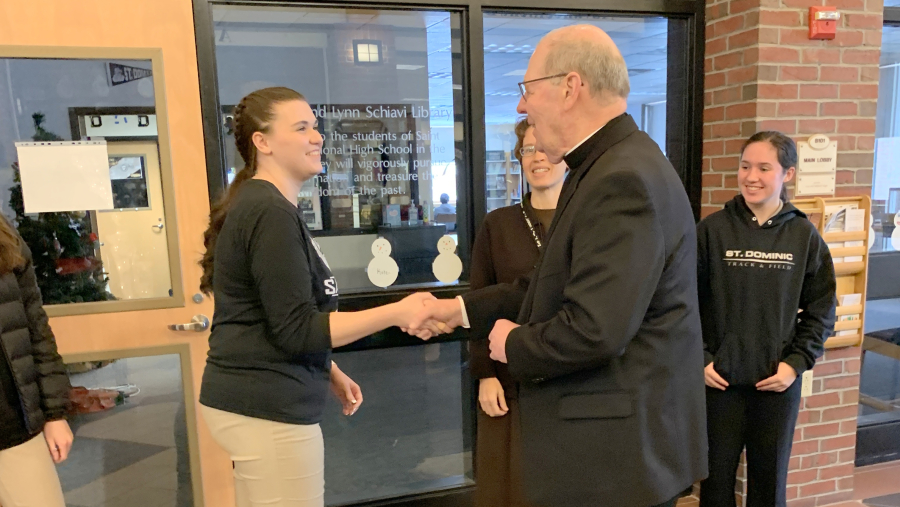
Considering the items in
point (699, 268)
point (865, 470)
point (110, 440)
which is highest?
point (699, 268)

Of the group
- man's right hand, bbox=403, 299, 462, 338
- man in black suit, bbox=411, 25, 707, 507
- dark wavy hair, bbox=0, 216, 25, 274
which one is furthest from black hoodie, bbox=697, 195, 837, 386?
dark wavy hair, bbox=0, 216, 25, 274

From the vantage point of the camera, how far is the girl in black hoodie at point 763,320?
2.09 metres

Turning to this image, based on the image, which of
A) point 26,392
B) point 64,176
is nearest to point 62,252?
point 64,176

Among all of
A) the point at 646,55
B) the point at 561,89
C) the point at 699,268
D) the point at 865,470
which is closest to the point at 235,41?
the point at 561,89

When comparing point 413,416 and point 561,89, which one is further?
point 413,416

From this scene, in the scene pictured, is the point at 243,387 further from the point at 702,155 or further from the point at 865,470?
the point at 865,470

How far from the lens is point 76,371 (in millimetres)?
2232

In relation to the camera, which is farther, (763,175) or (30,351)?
(763,175)

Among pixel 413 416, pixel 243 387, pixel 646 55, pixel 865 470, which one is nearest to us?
pixel 243 387

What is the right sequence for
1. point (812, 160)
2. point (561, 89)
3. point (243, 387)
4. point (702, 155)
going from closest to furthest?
point (561, 89) < point (243, 387) < point (812, 160) < point (702, 155)

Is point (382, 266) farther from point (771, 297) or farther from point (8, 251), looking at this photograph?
point (771, 297)

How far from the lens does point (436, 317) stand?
1769 mm

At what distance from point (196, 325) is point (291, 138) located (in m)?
1.07

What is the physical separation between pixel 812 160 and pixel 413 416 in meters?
2.47
